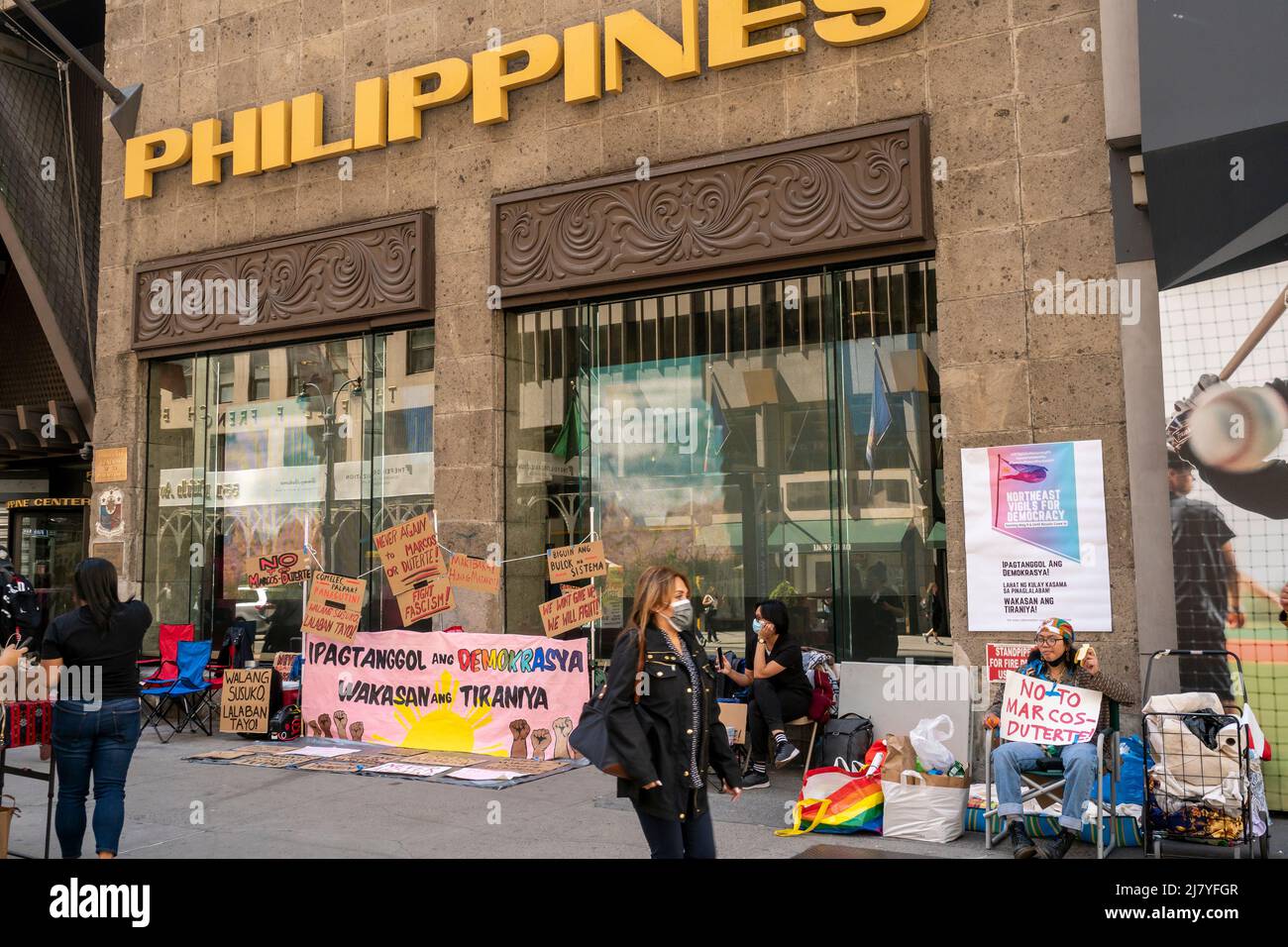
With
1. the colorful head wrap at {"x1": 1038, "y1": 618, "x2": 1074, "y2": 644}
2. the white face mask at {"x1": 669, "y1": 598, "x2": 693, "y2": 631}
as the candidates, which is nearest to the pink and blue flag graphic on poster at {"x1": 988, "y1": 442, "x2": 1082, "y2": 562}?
the colorful head wrap at {"x1": 1038, "y1": 618, "x2": 1074, "y2": 644}

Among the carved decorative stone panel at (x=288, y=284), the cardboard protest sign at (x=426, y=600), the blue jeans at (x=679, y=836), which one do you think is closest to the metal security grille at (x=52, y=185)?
the carved decorative stone panel at (x=288, y=284)

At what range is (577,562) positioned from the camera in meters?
11.3

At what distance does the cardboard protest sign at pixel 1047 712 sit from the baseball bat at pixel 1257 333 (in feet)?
9.28

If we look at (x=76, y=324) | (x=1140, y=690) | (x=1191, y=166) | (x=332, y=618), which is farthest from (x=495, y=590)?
(x=76, y=324)

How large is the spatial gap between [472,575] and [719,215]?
4398 millimetres

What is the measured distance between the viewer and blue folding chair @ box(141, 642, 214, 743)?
1274 centimetres

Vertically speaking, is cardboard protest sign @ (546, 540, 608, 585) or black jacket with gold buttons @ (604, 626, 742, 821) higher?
cardboard protest sign @ (546, 540, 608, 585)

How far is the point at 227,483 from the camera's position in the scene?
14.7m

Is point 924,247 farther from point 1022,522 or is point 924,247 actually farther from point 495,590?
point 495,590

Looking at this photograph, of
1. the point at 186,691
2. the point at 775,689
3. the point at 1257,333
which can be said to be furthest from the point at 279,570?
the point at 1257,333

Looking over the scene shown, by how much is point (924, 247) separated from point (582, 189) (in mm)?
3644

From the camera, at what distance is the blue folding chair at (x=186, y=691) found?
12.7m

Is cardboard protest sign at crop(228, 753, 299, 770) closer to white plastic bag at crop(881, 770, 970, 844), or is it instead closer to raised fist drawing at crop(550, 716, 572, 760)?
raised fist drawing at crop(550, 716, 572, 760)

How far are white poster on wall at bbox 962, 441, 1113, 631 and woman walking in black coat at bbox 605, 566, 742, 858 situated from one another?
445cm
